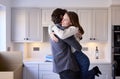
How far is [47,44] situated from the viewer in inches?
204

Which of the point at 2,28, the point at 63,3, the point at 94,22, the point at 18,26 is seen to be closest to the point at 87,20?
the point at 94,22

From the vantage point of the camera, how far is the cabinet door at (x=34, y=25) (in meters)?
4.77

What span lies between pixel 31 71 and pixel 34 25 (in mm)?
1049

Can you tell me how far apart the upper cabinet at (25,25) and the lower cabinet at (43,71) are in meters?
0.64

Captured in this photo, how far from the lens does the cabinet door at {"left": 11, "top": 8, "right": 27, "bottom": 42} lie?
479 centimetres

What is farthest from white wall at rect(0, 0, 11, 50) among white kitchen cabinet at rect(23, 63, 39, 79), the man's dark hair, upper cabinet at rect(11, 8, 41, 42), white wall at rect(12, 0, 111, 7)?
the man's dark hair

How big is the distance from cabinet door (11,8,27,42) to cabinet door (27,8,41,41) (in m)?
0.12

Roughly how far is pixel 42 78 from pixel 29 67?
0.38 meters

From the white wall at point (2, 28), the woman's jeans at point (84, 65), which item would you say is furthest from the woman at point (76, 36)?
the white wall at point (2, 28)

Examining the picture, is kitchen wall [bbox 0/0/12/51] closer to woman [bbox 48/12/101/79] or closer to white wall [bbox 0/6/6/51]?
white wall [bbox 0/6/6/51]

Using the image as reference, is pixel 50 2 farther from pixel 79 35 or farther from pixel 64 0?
pixel 79 35

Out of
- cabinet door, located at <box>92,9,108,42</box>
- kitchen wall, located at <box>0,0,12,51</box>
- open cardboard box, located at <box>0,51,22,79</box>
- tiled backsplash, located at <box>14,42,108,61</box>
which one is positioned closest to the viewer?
open cardboard box, located at <box>0,51,22,79</box>

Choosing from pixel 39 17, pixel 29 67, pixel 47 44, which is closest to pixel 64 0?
pixel 39 17

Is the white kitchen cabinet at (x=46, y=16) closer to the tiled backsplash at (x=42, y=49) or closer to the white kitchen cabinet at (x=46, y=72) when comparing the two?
the tiled backsplash at (x=42, y=49)
